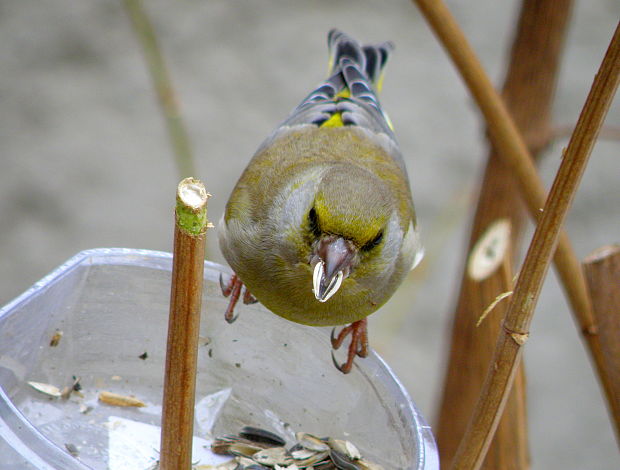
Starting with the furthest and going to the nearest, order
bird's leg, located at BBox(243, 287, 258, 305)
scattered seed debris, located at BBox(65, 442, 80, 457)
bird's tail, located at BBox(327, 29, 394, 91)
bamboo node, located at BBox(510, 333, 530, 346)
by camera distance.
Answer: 1. bird's tail, located at BBox(327, 29, 394, 91)
2. bird's leg, located at BBox(243, 287, 258, 305)
3. scattered seed debris, located at BBox(65, 442, 80, 457)
4. bamboo node, located at BBox(510, 333, 530, 346)

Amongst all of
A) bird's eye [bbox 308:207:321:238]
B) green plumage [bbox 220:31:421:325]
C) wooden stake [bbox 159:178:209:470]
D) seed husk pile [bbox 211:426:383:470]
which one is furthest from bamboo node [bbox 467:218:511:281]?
wooden stake [bbox 159:178:209:470]

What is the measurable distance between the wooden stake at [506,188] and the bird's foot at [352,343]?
14.4 inches

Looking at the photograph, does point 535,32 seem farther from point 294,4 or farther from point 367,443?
point 294,4

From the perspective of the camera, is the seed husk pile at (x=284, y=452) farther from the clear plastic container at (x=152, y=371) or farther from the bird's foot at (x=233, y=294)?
the bird's foot at (x=233, y=294)

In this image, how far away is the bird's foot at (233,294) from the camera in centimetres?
180

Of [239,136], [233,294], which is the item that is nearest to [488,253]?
[233,294]

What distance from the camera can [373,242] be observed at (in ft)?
6.23

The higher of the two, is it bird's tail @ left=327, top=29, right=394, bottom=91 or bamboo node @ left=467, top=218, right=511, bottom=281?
bird's tail @ left=327, top=29, right=394, bottom=91

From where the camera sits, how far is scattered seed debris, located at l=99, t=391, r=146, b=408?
1.66 meters

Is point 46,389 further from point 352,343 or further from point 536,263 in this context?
point 536,263

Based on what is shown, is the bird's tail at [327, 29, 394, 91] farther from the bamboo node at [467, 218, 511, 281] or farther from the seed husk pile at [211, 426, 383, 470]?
the seed husk pile at [211, 426, 383, 470]

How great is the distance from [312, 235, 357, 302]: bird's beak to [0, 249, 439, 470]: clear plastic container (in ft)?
0.42

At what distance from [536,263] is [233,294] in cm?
80

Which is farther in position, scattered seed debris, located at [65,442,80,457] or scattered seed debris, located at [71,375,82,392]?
scattered seed debris, located at [71,375,82,392]
